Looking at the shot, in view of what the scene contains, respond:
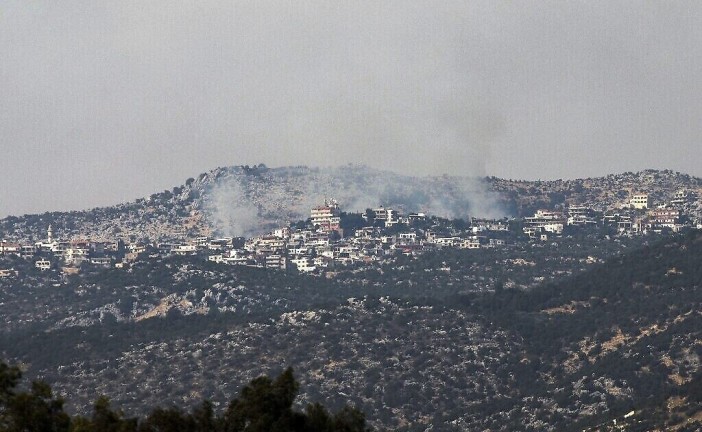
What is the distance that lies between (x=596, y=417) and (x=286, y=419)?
85.8 m

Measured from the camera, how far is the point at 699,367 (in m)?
183

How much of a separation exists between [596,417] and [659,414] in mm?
17730

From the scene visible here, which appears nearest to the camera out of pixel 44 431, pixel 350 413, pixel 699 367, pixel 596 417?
pixel 44 431

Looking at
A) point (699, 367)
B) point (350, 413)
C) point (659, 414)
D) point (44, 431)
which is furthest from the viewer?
point (699, 367)

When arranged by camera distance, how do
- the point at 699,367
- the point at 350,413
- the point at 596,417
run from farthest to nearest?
1. the point at 699,367
2. the point at 596,417
3. the point at 350,413

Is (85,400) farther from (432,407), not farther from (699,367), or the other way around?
(699,367)

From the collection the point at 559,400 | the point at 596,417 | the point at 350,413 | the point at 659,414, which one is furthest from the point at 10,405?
the point at 559,400

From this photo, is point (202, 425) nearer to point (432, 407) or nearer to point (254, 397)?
point (254, 397)

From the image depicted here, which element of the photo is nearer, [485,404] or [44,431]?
[44,431]

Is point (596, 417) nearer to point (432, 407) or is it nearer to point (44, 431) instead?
point (432, 407)

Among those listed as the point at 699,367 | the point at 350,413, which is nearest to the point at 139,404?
the point at 699,367

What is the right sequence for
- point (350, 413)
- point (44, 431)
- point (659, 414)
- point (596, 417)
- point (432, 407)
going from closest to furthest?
point (44, 431), point (350, 413), point (659, 414), point (596, 417), point (432, 407)

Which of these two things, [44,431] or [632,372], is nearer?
[44,431]

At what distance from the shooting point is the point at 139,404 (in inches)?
7776
